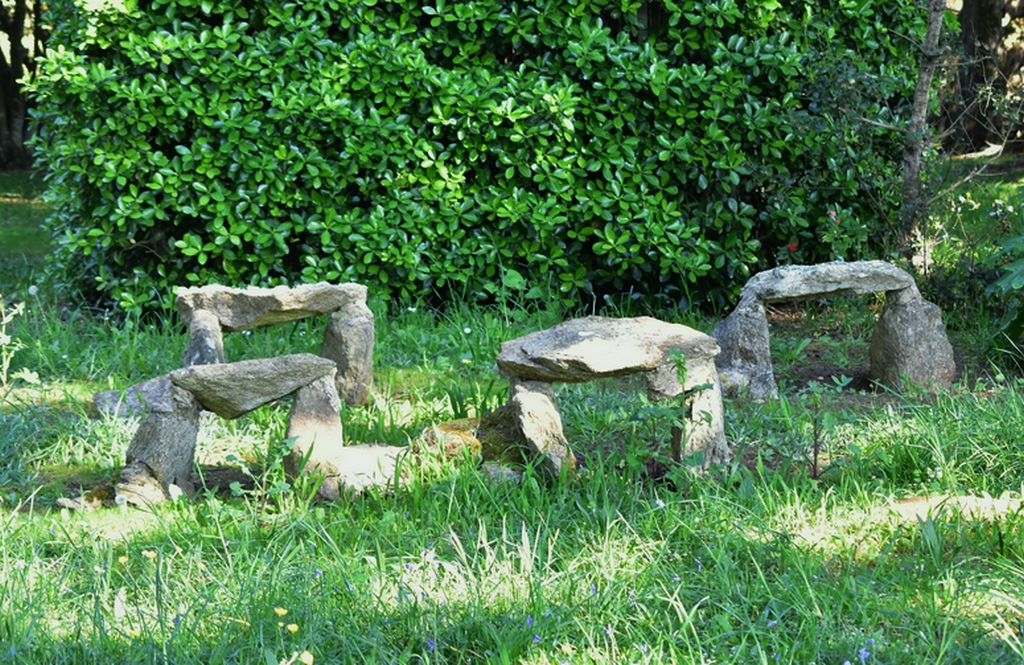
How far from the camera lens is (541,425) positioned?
4188 millimetres

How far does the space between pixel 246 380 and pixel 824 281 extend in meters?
2.85

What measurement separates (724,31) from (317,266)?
3.04 metres

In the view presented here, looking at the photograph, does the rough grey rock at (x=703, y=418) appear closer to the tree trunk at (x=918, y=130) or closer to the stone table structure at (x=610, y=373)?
the stone table structure at (x=610, y=373)

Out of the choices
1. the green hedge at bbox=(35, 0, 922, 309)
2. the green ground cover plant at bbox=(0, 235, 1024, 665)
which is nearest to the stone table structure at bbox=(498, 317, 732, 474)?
the green ground cover plant at bbox=(0, 235, 1024, 665)

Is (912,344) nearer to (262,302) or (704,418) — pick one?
(704,418)

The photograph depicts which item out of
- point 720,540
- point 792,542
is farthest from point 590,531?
point 792,542

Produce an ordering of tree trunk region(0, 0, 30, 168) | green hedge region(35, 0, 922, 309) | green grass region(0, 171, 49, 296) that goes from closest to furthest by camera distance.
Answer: green hedge region(35, 0, 922, 309)
green grass region(0, 171, 49, 296)
tree trunk region(0, 0, 30, 168)

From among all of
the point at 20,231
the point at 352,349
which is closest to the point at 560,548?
the point at 352,349

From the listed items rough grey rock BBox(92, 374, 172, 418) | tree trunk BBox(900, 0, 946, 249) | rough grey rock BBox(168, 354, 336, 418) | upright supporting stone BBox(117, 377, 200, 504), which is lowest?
rough grey rock BBox(92, 374, 172, 418)

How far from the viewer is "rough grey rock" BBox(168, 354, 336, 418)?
13.3ft

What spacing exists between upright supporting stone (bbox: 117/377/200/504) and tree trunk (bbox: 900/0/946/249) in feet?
14.7

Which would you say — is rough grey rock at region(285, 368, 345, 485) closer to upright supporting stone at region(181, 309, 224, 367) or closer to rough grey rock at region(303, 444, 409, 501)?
rough grey rock at region(303, 444, 409, 501)

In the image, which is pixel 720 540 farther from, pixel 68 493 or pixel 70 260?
pixel 70 260

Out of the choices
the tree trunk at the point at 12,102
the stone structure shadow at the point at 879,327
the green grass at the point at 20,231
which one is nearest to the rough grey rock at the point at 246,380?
the stone structure shadow at the point at 879,327
